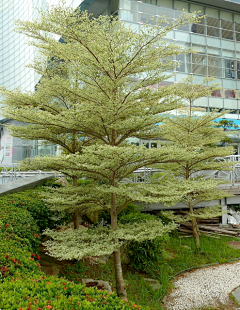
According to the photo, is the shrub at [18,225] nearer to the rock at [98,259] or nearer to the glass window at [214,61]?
the rock at [98,259]

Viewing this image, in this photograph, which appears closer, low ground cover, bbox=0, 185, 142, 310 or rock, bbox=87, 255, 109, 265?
low ground cover, bbox=0, 185, 142, 310

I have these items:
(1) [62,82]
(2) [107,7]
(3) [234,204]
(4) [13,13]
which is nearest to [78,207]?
(1) [62,82]

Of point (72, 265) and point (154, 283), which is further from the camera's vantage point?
point (154, 283)

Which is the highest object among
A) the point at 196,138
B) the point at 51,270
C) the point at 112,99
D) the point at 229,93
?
the point at 229,93

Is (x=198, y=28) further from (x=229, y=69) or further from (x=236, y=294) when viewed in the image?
(x=236, y=294)

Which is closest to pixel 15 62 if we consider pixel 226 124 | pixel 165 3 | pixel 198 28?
pixel 165 3

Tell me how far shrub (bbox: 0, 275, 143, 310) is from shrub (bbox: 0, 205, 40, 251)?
71.5 inches

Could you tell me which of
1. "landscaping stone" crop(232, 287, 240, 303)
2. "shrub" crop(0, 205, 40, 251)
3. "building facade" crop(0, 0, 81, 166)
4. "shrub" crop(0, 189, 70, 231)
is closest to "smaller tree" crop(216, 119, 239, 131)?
"landscaping stone" crop(232, 287, 240, 303)

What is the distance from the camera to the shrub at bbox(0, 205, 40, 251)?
567 cm

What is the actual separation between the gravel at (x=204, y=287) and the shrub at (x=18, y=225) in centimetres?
437

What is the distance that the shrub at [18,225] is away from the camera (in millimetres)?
5670

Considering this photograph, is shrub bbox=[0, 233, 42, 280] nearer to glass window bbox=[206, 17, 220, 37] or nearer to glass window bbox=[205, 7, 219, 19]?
glass window bbox=[206, 17, 220, 37]

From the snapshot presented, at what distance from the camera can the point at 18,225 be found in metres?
6.04

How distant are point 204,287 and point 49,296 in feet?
23.4
